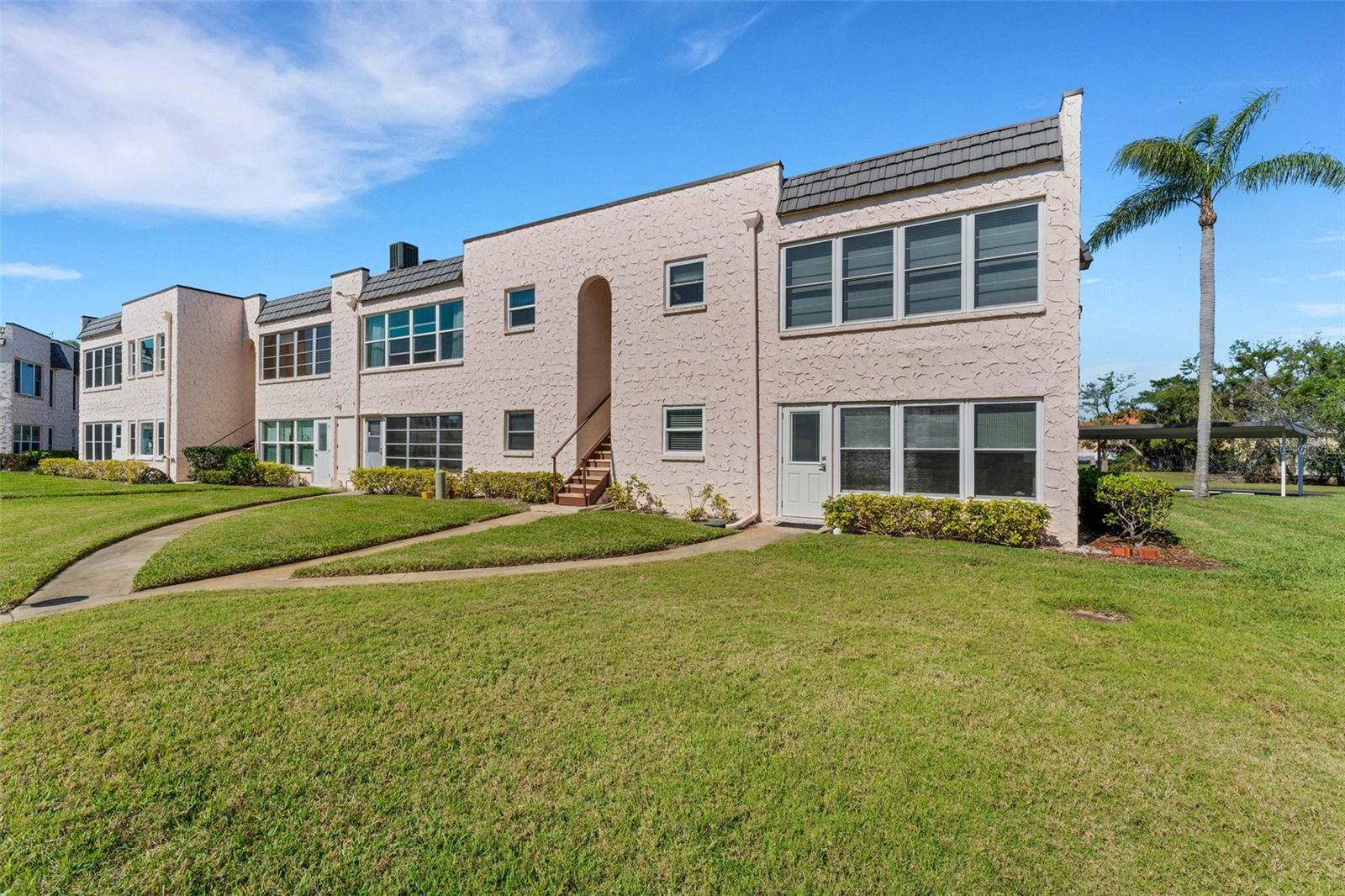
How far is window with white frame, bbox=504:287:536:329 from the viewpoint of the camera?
16.2 m

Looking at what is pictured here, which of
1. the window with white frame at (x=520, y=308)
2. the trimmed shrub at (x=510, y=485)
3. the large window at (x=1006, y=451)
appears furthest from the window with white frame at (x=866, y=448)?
the window with white frame at (x=520, y=308)

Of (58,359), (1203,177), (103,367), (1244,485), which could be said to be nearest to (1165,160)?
(1203,177)

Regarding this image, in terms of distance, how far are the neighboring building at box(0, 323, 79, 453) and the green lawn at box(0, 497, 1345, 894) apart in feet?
122

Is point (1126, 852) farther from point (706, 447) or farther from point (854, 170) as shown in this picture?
point (854, 170)

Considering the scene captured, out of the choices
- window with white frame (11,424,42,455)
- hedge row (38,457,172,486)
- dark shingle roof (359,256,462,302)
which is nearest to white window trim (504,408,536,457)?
dark shingle roof (359,256,462,302)

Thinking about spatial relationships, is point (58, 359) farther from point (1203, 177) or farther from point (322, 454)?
point (1203, 177)

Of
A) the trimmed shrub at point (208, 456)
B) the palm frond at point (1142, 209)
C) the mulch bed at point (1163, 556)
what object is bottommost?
the mulch bed at point (1163, 556)

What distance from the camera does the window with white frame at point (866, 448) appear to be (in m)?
11.5

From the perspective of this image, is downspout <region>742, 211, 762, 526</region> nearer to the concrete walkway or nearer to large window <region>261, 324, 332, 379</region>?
the concrete walkway

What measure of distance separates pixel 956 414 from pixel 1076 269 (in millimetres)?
2939

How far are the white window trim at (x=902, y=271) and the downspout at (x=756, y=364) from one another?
473 mm

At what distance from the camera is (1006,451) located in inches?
413

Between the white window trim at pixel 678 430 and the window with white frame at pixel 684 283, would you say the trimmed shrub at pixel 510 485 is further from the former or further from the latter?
the window with white frame at pixel 684 283

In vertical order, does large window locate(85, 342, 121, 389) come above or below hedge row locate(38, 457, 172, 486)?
above
